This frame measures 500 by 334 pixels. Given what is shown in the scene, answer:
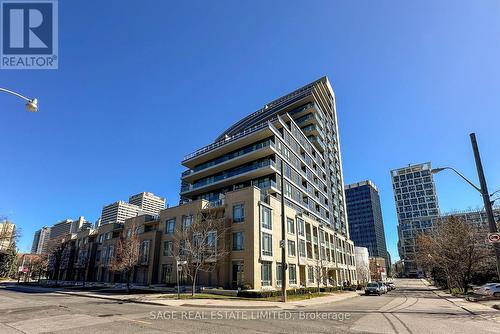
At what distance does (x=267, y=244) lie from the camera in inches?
1419

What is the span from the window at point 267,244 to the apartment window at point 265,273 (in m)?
1.26

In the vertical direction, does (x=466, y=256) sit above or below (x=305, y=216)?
below

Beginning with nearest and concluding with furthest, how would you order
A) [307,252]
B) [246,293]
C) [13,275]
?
[246,293] < [307,252] < [13,275]

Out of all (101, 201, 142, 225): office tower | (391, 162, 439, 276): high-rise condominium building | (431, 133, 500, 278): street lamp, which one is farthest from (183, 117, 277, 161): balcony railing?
(391, 162, 439, 276): high-rise condominium building

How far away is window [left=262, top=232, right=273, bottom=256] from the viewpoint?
35.1 m

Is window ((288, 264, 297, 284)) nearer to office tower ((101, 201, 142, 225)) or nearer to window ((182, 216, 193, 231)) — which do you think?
window ((182, 216, 193, 231))

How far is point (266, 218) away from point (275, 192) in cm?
658

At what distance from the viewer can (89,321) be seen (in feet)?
42.0

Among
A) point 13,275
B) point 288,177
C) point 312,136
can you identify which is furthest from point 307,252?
point 13,275

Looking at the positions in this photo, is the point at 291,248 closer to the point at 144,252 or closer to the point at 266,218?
the point at 266,218

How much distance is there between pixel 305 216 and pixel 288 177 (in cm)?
715

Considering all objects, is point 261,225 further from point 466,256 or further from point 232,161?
point 466,256

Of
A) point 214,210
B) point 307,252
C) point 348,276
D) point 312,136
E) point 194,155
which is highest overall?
point 312,136

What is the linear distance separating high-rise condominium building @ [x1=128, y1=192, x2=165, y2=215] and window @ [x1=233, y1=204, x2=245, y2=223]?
110m
